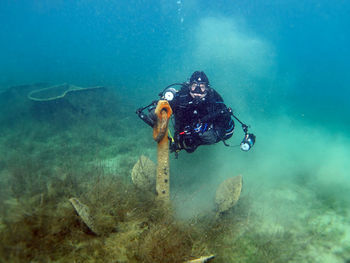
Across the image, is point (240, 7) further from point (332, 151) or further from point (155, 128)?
point (155, 128)

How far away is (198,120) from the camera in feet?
15.3

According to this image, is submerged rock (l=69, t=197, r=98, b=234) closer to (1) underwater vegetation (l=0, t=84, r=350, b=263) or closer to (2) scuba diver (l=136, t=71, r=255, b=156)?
(1) underwater vegetation (l=0, t=84, r=350, b=263)

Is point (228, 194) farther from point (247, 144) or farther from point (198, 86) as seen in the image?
point (198, 86)

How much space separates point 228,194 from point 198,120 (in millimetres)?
1760

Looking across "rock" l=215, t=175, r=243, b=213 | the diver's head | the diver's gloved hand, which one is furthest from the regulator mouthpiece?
the diver's head

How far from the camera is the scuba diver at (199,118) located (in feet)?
14.5

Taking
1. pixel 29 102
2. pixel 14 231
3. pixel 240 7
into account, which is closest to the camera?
pixel 14 231

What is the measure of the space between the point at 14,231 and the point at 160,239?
1.55 metres

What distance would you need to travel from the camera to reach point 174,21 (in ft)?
351

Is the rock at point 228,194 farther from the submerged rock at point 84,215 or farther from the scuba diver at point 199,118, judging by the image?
the submerged rock at point 84,215

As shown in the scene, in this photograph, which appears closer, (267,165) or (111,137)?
(267,165)

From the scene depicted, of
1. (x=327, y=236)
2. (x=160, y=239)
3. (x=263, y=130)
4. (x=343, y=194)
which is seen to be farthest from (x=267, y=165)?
(x=160, y=239)

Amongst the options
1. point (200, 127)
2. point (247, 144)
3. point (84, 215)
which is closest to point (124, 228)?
point (84, 215)

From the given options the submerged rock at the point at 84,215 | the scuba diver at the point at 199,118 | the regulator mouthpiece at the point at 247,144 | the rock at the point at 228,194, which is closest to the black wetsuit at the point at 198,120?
the scuba diver at the point at 199,118
